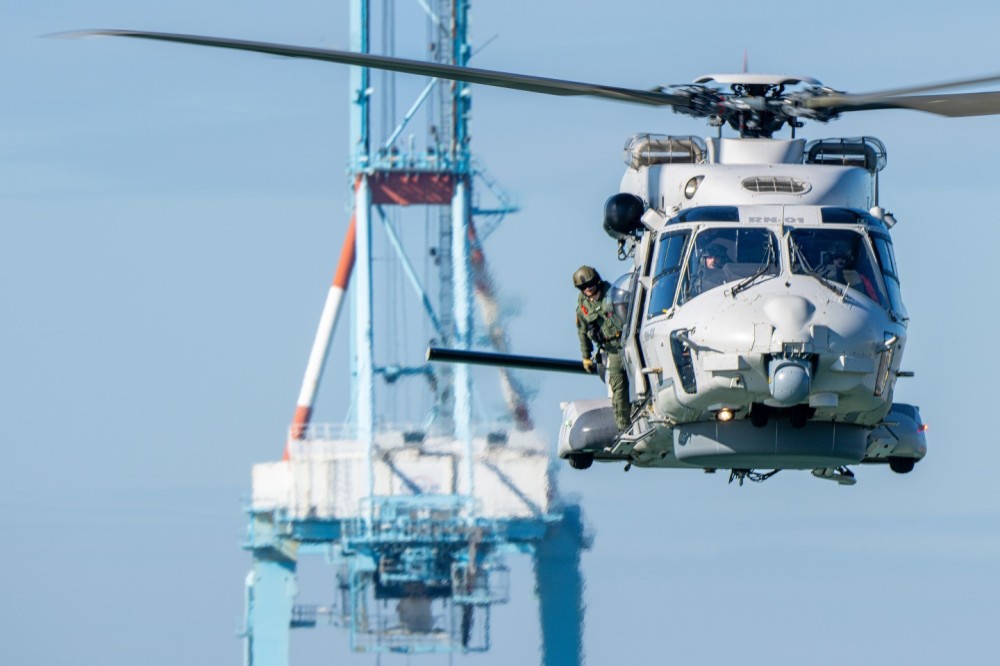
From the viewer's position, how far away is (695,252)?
82.6 ft

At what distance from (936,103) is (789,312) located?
2.89 metres

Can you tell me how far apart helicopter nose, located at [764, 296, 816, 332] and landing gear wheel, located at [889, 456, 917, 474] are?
3.93 m

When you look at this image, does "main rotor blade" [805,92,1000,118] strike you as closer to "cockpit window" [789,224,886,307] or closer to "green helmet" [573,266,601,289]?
"cockpit window" [789,224,886,307]

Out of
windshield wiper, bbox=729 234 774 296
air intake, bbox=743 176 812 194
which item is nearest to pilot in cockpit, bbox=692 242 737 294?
windshield wiper, bbox=729 234 774 296

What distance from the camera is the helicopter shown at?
2406 centimetres

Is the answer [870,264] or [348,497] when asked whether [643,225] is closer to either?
[870,264]

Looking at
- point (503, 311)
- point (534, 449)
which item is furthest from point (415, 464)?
point (503, 311)

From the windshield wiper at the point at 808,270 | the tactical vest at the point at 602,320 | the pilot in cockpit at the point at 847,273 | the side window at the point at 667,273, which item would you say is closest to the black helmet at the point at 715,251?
the side window at the point at 667,273

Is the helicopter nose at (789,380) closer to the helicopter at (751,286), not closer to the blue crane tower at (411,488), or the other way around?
the helicopter at (751,286)

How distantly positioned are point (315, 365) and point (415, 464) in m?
3.98

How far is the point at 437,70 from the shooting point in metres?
25.1

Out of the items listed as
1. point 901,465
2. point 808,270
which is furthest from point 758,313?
point 901,465

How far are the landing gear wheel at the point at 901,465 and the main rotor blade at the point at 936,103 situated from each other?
3.54 metres

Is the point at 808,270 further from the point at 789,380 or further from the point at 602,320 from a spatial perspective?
the point at 602,320
